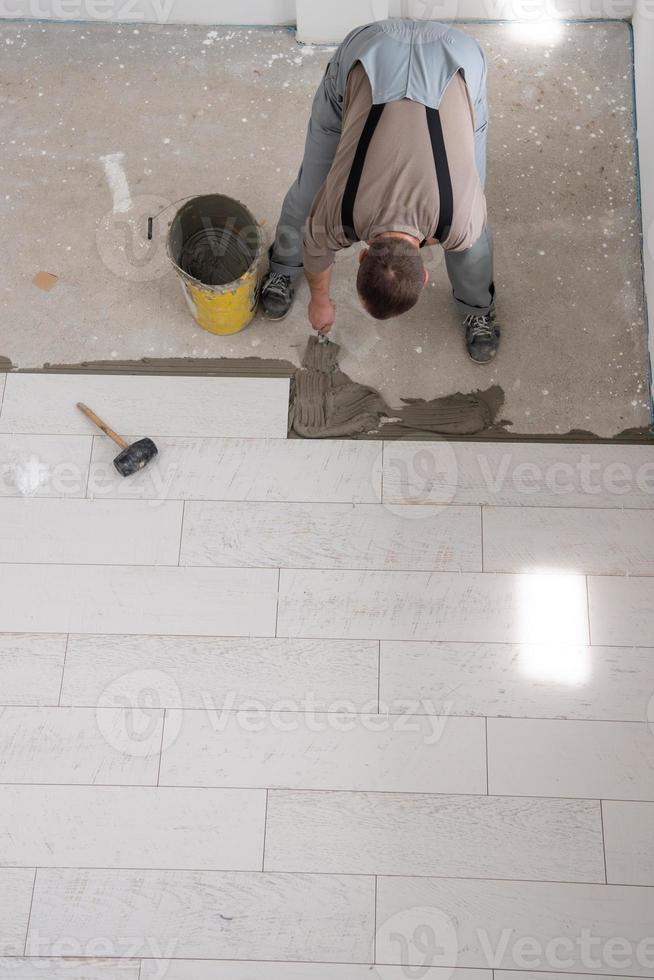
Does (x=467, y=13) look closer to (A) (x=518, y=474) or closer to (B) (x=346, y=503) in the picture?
(A) (x=518, y=474)

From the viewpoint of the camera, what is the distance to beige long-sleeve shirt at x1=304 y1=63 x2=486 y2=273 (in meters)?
1.67

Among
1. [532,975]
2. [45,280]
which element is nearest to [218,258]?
[45,280]

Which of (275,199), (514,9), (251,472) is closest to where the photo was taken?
(251,472)

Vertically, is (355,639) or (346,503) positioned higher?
(346,503)

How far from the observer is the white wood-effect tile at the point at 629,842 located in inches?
79.8

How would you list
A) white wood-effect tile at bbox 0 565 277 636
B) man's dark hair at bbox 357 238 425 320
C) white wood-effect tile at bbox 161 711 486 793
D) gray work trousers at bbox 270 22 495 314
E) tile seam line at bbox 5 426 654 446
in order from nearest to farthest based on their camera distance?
man's dark hair at bbox 357 238 425 320, gray work trousers at bbox 270 22 495 314, white wood-effect tile at bbox 161 711 486 793, white wood-effect tile at bbox 0 565 277 636, tile seam line at bbox 5 426 654 446

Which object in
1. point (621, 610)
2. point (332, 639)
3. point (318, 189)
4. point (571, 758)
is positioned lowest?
point (571, 758)

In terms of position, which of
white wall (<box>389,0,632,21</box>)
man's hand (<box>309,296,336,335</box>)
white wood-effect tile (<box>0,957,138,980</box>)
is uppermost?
white wall (<box>389,0,632,21</box>)

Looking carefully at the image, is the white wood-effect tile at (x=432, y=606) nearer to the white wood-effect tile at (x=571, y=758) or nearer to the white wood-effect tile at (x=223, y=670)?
the white wood-effect tile at (x=223, y=670)

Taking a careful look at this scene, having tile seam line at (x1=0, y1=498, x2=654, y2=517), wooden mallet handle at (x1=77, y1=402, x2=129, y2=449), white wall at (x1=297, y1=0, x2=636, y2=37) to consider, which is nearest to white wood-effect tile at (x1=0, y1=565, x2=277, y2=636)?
tile seam line at (x1=0, y1=498, x2=654, y2=517)

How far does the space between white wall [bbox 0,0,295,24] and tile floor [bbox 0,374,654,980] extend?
1.29 meters

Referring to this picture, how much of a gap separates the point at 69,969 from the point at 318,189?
2.14 metres

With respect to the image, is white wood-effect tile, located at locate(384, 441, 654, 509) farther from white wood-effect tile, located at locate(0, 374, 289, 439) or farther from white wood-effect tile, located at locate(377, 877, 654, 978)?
white wood-effect tile, located at locate(377, 877, 654, 978)

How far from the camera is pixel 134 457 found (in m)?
A: 2.21
